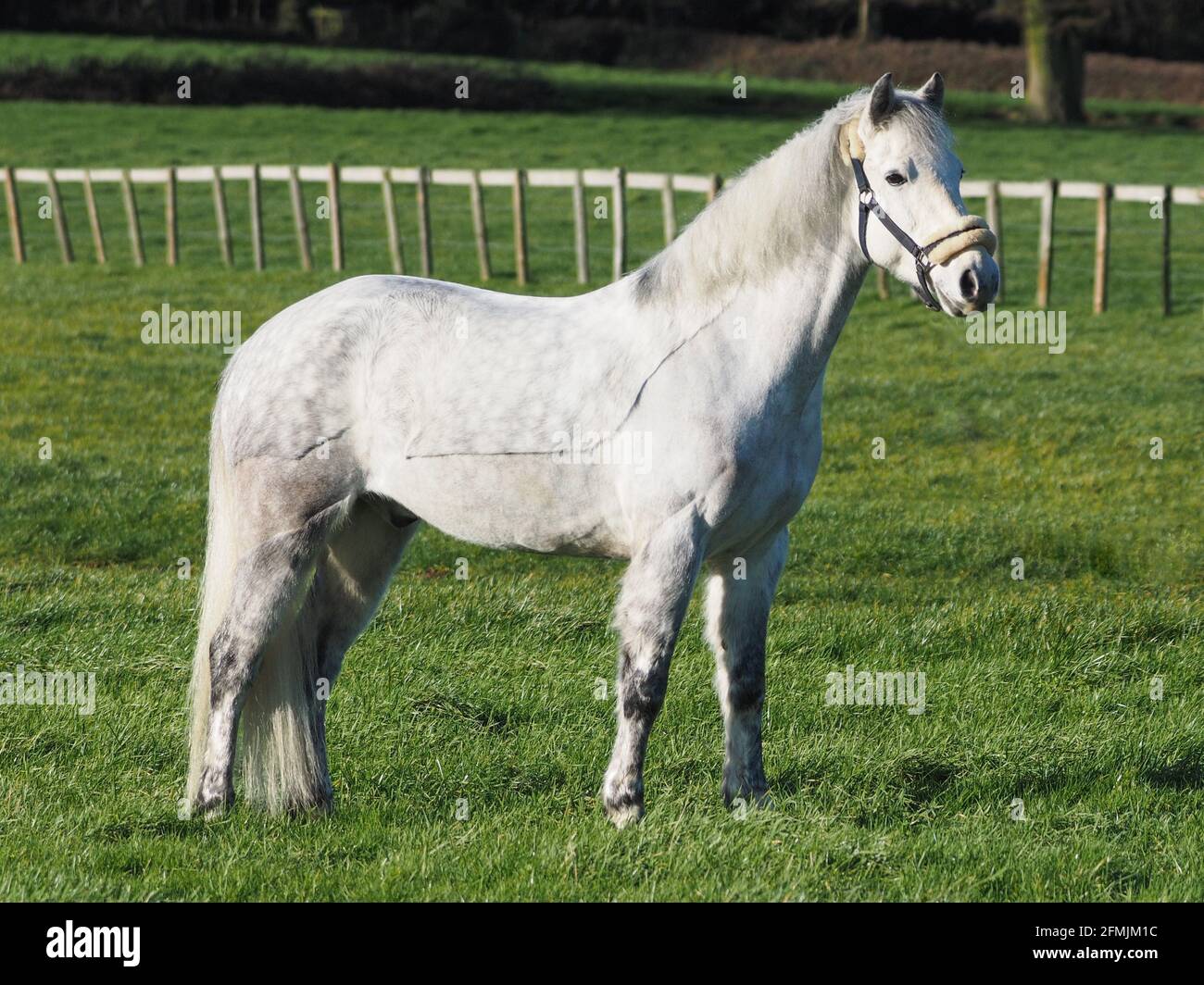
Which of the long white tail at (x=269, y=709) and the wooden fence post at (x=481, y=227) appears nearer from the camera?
the long white tail at (x=269, y=709)

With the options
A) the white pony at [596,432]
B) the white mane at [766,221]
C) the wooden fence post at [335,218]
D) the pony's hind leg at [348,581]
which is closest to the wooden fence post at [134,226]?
the wooden fence post at [335,218]

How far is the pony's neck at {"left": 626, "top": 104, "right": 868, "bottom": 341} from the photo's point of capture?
17.5 feet

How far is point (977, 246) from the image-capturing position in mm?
5016

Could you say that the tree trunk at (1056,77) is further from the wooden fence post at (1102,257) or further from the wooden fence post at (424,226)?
the wooden fence post at (424,226)

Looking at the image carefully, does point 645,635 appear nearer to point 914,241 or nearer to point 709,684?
point 914,241

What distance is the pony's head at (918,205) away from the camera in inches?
196

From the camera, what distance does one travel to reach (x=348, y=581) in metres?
6.14

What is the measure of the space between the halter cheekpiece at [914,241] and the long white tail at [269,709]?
97.8 inches

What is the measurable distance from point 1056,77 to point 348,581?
44717 millimetres

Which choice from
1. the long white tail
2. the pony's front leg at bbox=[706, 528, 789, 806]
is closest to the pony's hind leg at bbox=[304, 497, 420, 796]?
the long white tail

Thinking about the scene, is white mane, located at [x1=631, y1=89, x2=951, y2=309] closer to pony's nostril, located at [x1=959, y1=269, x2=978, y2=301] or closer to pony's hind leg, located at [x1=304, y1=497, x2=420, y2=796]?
pony's nostril, located at [x1=959, y1=269, x2=978, y2=301]

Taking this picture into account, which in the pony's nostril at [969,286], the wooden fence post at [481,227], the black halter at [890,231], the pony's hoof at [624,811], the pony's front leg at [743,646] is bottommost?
the wooden fence post at [481,227]
